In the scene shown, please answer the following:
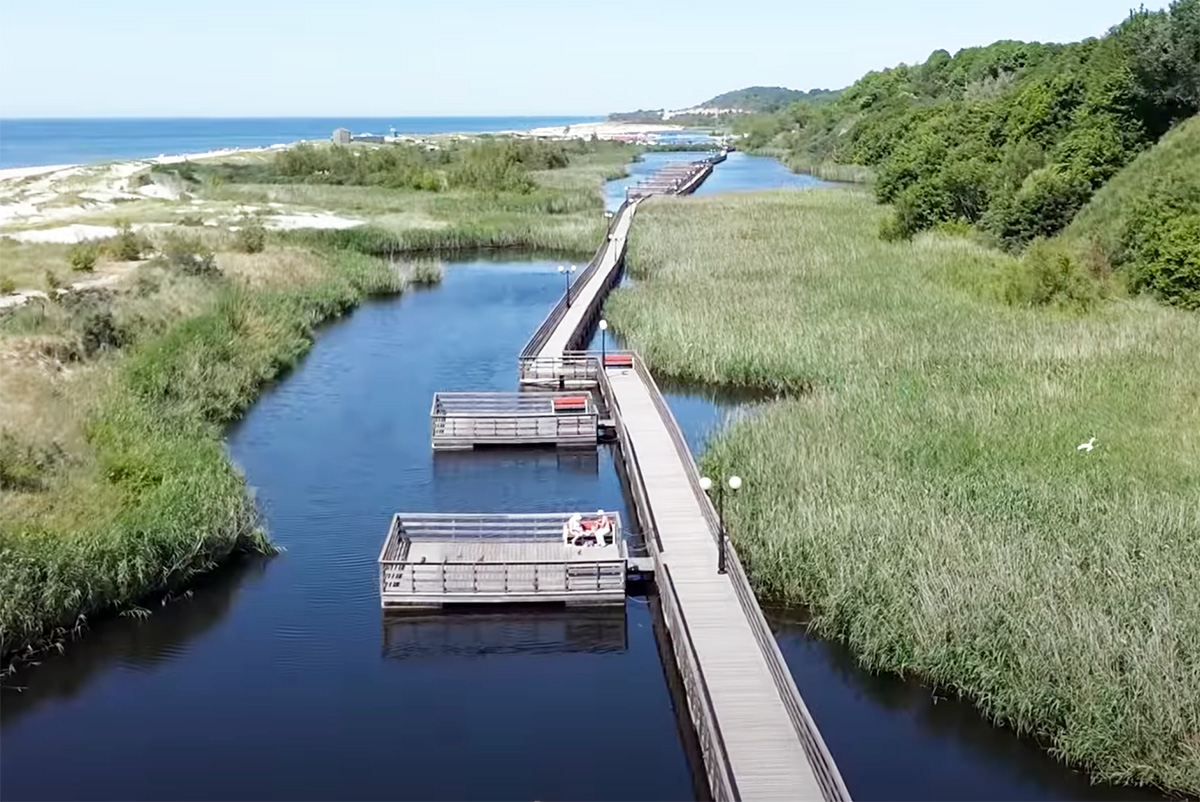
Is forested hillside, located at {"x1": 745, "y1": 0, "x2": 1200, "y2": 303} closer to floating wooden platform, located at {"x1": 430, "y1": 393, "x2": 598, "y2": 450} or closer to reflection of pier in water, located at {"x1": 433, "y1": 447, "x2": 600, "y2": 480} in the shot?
floating wooden platform, located at {"x1": 430, "y1": 393, "x2": 598, "y2": 450}

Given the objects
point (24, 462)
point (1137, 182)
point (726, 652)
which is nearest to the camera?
point (726, 652)

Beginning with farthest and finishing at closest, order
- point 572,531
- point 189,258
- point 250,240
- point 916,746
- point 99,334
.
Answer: point 250,240 → point 189,258 → point 99,334 → point 572,531 → point 916,746

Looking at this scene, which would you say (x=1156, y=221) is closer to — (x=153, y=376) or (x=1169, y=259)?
(x=1169, y=259)

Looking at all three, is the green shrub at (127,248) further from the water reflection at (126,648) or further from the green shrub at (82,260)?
the water reflection at (126,648)

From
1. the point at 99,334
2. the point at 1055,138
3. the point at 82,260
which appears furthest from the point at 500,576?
the point at 1055,138

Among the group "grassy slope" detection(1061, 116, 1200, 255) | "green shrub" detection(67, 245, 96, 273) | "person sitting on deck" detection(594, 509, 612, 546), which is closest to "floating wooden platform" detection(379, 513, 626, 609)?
"person sitting on deck" detection(594, 509, 612, 546)

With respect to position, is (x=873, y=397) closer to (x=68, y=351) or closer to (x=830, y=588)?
(x=830, y=588)
